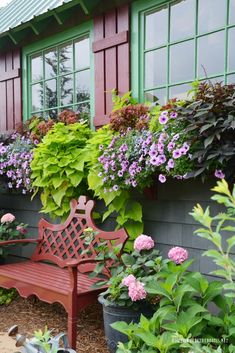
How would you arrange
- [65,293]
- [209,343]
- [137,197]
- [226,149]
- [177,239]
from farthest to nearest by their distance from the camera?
[137,197] → [177,239] → [65,293] → [226,149] → [209,343]

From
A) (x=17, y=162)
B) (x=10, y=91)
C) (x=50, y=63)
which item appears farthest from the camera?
(x=10, y=91)

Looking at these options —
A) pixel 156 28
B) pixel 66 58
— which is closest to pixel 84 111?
pixel 66 58

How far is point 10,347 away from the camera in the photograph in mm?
2814

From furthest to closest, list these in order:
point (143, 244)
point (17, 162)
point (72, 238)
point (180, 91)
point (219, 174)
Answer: point (17, 162) → point (72, 238) → point (180, 91) → point (143, 244) → point (219, 174)

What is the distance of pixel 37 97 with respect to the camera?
4.43m

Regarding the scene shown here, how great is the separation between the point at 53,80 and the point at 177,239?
2264 millimetres

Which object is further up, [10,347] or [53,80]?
[53,80]

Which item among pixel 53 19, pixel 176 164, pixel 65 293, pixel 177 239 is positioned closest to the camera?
pixel 176 164

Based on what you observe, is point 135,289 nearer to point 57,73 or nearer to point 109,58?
point 109,58

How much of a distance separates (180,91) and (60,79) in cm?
154

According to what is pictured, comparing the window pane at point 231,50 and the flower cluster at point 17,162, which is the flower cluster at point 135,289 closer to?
the window pane at point 231,50

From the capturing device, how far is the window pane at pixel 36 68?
14.4ft

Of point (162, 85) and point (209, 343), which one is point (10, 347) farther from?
point (162, 85)

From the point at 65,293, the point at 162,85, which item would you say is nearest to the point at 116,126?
the point at 162,85
